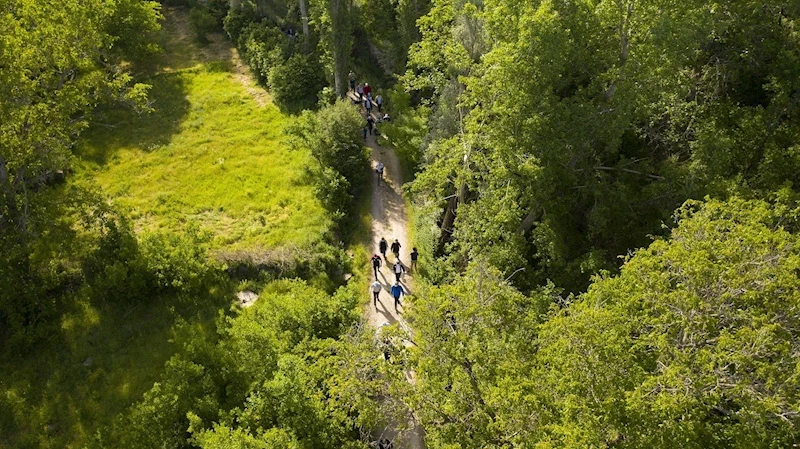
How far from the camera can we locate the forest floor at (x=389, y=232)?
26.3 meters

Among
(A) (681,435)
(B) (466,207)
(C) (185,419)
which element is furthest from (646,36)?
(C) (185,419)

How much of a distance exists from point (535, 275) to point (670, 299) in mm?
9170

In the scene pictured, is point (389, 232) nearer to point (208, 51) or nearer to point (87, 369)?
point (87, 369)

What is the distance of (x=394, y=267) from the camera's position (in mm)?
28812

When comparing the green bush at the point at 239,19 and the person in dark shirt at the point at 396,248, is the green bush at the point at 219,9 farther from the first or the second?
the person in dark shirt at the point at 396,248

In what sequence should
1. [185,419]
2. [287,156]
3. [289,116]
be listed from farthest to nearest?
[289,116], [287,156], [185,419]

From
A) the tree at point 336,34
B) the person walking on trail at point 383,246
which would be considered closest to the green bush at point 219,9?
the tree at point 336,34

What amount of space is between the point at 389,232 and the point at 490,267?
13627mm

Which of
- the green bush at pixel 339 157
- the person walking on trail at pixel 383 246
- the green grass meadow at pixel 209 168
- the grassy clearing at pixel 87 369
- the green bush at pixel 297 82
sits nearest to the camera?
the grassy clearing at pixel 87 369

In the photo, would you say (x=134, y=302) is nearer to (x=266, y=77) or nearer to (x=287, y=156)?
(x=287, y=156)

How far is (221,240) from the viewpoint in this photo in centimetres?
3133

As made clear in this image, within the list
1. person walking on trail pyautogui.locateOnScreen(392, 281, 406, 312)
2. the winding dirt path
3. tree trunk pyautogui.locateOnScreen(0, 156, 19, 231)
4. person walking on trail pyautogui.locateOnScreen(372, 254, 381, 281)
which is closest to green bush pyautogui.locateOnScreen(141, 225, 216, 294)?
tree trunk pyautogui.locateOnScreen(0, 156, 19, 231)

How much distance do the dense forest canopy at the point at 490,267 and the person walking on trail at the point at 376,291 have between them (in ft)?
6.26

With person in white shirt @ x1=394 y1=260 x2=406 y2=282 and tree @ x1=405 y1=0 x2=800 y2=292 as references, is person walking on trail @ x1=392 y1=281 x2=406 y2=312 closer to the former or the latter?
person in white shirt @ x1=394 y1=260 x2=406 y2=282
